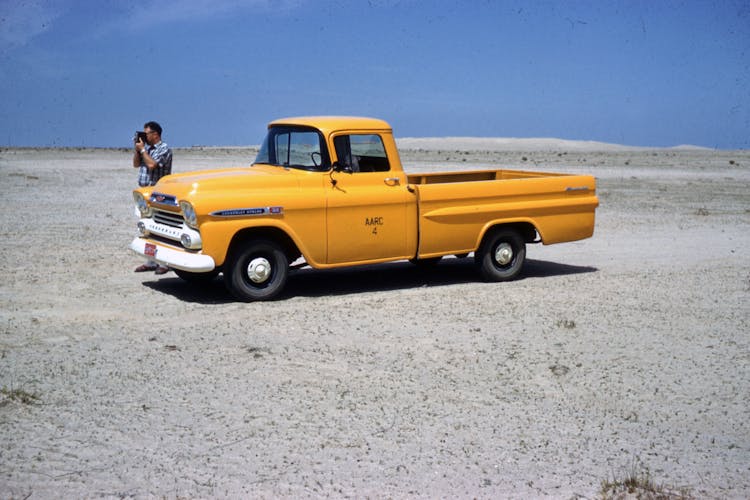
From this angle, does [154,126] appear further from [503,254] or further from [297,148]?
[503,254]

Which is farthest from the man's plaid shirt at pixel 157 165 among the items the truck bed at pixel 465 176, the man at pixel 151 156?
the truck bed at pixel 465 176

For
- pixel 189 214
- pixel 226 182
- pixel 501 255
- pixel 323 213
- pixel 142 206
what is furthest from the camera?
pixel 501 255

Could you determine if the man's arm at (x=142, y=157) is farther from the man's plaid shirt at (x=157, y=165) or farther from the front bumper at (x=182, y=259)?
the front bumper at (x=182, y=259)

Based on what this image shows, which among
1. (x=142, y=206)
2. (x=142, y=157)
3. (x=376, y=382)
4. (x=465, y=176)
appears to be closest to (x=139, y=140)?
(x=142, y=157)

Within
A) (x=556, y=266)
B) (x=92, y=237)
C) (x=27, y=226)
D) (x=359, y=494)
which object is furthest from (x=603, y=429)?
(x=27, y=226)

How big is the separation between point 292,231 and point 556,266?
14.8 ft

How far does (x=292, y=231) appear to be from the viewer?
8844mm

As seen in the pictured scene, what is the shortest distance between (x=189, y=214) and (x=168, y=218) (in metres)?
0.69

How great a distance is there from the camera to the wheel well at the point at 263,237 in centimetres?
881

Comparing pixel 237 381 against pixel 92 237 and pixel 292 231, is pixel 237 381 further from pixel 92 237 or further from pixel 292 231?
pixel 92 237

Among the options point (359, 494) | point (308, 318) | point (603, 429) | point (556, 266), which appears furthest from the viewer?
point (556, 266)

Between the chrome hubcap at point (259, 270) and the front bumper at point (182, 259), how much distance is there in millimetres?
489

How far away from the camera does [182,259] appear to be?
8.56 m

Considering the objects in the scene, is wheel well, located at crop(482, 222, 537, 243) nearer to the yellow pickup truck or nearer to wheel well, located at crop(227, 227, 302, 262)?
the yellow pickup truck
